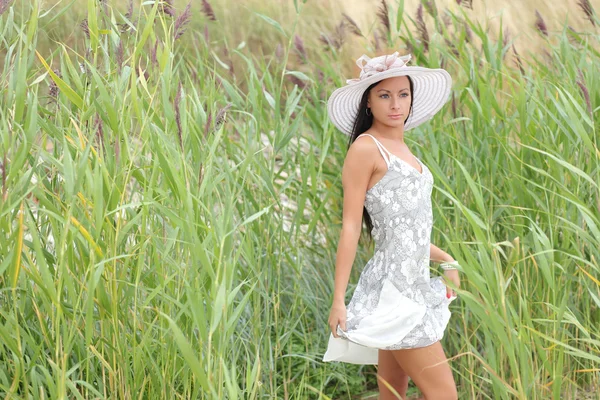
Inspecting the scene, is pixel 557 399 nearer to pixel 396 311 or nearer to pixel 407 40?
pixel 396 311

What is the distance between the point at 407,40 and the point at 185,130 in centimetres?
132

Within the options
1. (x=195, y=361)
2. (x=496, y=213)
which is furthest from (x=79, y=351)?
(x=496, y=213)

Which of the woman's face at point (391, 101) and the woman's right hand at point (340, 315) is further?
the woman's face at point (391, 101)

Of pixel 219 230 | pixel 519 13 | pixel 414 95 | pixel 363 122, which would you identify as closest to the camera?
pixel 219 230

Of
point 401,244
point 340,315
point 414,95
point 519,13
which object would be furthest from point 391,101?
point 519,13

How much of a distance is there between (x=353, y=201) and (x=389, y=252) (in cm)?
17

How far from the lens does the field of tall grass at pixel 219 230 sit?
6.48 feet

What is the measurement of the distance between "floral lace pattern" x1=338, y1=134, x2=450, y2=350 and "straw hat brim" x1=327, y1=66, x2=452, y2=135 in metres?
0.21

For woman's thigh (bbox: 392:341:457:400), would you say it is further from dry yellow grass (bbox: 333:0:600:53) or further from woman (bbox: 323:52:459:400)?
dry yellow grass (bbox: 333:0:600:53)

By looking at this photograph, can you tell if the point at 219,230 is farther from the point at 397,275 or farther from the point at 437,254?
the point at 437,254

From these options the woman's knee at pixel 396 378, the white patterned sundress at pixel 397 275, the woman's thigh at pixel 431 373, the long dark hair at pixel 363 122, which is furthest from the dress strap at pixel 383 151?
the woman's knee at pixel 396 378

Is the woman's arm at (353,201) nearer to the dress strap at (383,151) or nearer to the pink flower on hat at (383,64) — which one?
the dress strap at (383,151)

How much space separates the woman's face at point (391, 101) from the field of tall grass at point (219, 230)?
155 mm

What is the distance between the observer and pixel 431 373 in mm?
2207
